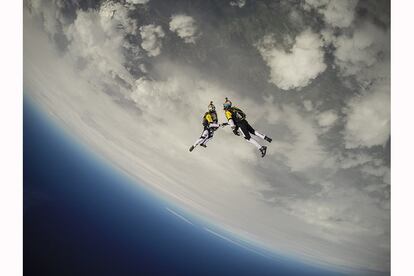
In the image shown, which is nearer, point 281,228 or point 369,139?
point 369,139

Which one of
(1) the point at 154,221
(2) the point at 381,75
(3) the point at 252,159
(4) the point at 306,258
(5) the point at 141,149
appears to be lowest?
(1) the point at 154,221

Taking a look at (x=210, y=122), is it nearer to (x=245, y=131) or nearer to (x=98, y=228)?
(x=245, y=131)

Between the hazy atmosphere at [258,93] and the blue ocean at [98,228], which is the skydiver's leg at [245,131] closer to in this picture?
the hazy atmosphere at [258,93]

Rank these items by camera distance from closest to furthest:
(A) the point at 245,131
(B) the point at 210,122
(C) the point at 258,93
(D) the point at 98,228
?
(A) the point at 245,131 < (B) the point at 210,122 < (C) the point at 258,93 < (D) the point at 98,228

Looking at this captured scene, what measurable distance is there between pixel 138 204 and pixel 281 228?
5.24m

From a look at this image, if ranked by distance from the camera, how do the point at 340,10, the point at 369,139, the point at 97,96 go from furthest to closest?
the point at 97,96 → the point at 369,139 → the point at 340,10

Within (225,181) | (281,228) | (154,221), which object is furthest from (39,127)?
(281,228)

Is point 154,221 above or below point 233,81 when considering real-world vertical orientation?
below

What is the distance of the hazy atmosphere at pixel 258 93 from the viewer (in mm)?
5053

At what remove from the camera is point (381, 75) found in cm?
504

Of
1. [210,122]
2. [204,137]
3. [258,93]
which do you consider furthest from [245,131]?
[258,93]

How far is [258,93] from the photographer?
5.63 metres

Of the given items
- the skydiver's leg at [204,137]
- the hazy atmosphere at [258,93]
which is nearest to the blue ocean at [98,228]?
the hazy atmosphere at [258,93]

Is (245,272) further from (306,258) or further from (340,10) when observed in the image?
(340,10)
